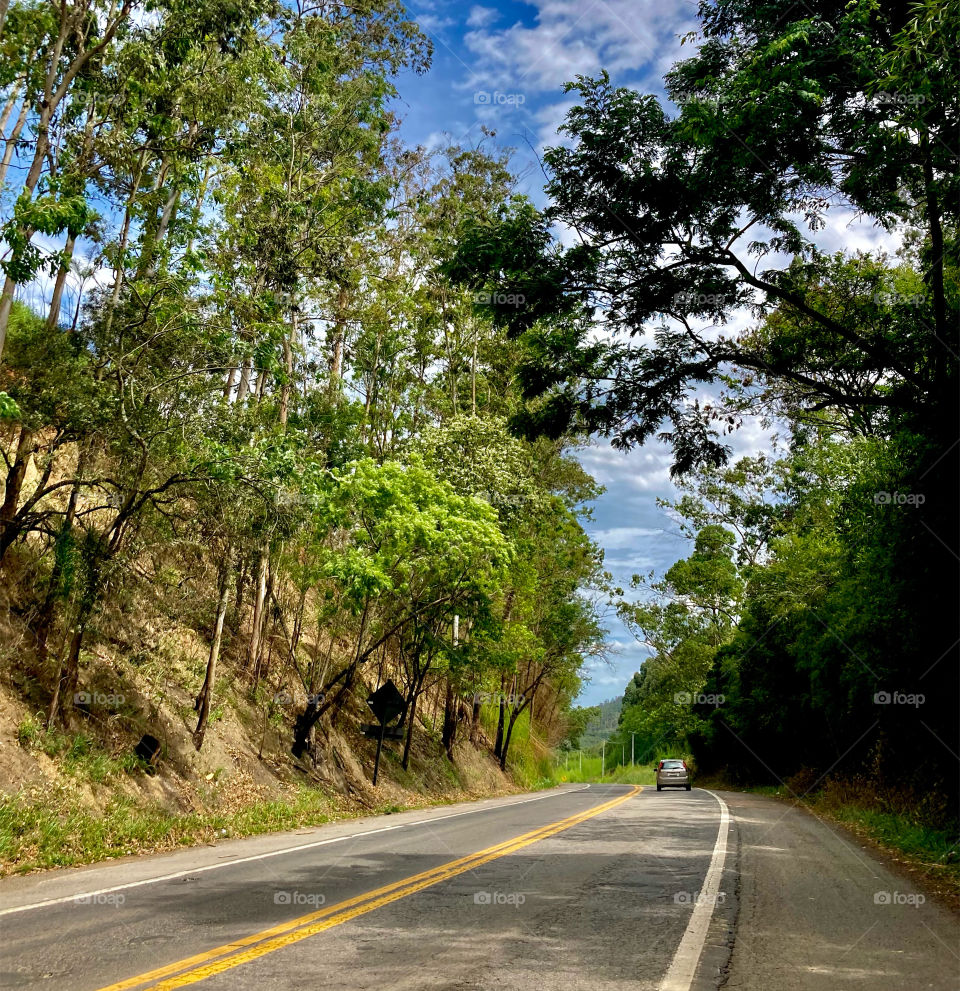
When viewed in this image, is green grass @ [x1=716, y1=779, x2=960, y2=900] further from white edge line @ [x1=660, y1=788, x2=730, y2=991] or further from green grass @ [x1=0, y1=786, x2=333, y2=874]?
green grass @ [x1=0, y1=786, x2=333, y2=874]

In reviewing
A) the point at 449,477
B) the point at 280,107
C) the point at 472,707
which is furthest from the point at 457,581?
the point at 472,707

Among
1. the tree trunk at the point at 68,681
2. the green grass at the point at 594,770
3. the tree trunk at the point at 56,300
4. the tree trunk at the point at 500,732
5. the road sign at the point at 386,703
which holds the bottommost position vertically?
the green grass at the point at 594,770

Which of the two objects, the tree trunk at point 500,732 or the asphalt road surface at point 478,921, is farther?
the tree trunk at point 500,732

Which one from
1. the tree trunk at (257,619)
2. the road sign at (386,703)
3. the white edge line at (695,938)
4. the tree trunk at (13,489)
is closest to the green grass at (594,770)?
the road sign at (386,703)

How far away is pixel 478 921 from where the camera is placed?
6871 millimetres

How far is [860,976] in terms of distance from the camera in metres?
5.52

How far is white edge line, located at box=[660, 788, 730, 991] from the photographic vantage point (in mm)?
5207

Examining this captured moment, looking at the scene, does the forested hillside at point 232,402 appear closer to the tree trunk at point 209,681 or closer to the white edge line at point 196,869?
the tree trunk at point 209,681

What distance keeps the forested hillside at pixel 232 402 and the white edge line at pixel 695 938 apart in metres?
6.94

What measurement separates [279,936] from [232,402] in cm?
1200

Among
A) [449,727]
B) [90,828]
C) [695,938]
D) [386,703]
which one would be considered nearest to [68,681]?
[90,828]

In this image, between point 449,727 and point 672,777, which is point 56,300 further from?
point 672,777

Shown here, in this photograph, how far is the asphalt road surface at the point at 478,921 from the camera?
5.31 meters

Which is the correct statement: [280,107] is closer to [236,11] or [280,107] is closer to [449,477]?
[236,11]
